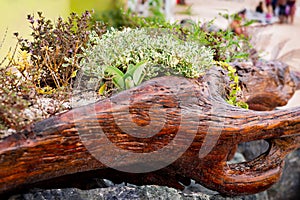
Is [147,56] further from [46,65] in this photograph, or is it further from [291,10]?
[291,10]

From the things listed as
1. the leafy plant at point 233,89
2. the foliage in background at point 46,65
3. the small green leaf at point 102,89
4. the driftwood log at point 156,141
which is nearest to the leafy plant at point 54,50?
the foliage in background at point 46,65

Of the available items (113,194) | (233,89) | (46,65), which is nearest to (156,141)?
(113,194)

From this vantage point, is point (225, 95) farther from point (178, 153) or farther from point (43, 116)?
point (43, 116)

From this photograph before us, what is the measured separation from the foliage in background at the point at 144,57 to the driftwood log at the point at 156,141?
121 mm

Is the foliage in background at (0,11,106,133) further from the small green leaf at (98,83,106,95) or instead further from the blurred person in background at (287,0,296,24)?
the blurred person in background at (287,0,296,24)

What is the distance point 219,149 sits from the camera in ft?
7.51

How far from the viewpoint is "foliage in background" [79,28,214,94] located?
2.41 m

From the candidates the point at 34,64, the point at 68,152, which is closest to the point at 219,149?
the point at 68,152

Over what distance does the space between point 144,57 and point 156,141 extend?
567 mm

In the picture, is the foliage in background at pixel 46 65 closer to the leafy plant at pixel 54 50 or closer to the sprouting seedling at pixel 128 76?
the leafy plant at pixel 54 50

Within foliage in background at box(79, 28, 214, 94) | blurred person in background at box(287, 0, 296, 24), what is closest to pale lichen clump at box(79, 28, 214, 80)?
foliage in background at box(79, 28, 214, 94)

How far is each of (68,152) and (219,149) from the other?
835 mm

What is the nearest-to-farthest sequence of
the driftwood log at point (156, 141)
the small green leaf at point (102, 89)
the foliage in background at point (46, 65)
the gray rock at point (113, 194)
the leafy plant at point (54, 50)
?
1. the driftwood log at point (156, 141)
2. the gray rock at point (113, 194)
3. the foliage in background at point (46, 65)
4. the small green leaf at point (102, 89)
5. the leafy plant at point (54, 50)

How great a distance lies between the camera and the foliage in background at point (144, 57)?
241 centimetres
